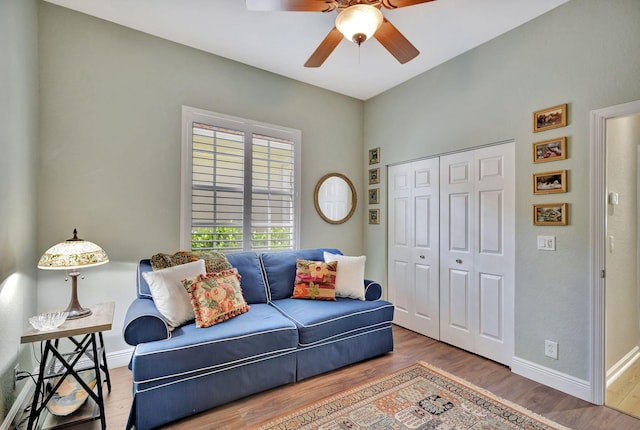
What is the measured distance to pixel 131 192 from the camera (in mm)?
2652

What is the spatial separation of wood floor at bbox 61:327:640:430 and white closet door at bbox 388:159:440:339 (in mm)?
565

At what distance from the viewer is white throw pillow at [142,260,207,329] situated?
2.15 metres

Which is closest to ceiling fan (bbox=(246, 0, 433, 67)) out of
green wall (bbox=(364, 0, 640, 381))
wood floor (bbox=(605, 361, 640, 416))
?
green wall (bbox=(364, 0, 640, 381))

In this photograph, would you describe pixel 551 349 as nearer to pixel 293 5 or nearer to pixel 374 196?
pixel 374 196

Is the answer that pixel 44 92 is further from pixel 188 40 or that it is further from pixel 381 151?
pixel 381 151

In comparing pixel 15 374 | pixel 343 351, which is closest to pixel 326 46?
pixel 343 351

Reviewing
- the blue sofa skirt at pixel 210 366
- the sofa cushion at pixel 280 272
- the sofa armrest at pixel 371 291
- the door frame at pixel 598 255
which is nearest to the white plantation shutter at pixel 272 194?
the sofa cushion at pixel 280 272

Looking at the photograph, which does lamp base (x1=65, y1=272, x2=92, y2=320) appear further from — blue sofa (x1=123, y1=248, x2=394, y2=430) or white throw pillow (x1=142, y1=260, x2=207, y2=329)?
white throw pillow (x1=142, y1=260, x2=207, y2=329)

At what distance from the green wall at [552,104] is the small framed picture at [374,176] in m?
0.99

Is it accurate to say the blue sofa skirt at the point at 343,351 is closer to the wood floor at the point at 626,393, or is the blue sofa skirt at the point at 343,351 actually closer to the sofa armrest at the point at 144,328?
the sofa armrest at the point at 144,328

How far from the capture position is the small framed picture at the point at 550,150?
229cm

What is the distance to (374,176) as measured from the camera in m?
4.00

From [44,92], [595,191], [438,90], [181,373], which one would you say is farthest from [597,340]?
[44,92]

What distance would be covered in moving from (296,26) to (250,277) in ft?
7.35
